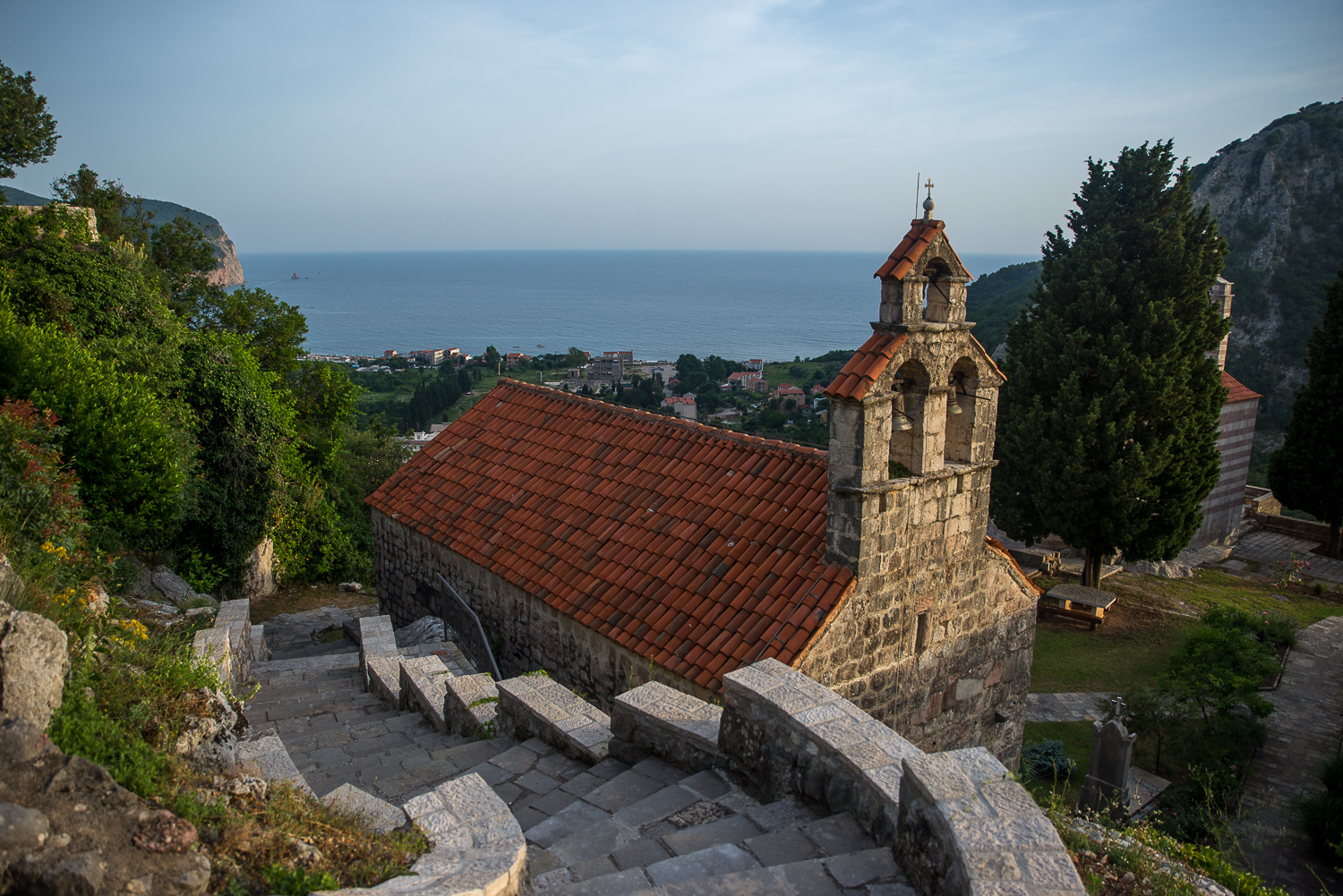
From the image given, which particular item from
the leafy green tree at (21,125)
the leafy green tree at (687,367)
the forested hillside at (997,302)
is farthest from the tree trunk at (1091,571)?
the leafy green tree at (687,367)

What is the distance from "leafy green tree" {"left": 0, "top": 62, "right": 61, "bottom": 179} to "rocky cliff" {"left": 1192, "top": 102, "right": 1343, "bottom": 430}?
170 feet

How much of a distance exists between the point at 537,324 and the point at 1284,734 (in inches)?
5459

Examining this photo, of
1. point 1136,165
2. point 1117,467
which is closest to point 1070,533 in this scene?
point 1117,467

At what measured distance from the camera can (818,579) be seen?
8250 millimetres

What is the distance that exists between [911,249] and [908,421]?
180 cm

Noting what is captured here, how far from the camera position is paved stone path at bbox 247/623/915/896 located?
3.84 m

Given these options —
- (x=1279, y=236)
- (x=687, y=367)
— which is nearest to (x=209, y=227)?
(x=687, y=367)

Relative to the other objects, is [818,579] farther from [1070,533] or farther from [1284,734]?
[1070,533]

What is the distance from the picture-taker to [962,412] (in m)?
9.00

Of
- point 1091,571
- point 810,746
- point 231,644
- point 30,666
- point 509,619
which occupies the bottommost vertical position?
point 1091,571

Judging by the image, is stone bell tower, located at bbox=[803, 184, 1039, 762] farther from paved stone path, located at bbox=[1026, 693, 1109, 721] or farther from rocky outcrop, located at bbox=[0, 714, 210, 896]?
rocky outcrop, located at bbox=[0, 714, 210, 896]

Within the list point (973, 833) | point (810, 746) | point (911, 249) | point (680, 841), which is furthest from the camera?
point (911, 249)

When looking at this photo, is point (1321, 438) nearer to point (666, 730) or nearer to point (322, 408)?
point (666, 730)

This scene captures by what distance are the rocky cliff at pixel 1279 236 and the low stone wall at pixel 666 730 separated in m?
46.6
